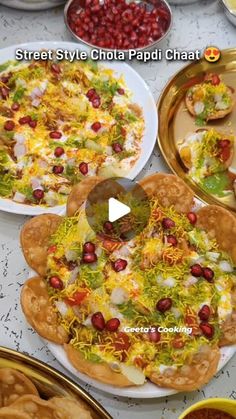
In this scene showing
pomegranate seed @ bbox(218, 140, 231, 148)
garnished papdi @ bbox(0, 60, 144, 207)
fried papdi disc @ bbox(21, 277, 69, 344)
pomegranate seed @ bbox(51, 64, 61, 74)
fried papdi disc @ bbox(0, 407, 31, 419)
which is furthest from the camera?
pomegranate seed @ bbox(51, 64, 61, 74)

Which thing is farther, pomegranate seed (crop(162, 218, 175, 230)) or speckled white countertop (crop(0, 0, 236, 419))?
pomegranate seed (crop(162, 218, 175, 230))

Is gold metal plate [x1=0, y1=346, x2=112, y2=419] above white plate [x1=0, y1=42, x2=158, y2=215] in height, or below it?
below

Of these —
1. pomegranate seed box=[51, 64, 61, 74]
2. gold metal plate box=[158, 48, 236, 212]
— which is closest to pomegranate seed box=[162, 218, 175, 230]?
gold metal plate box=[158, 48, 236, 212]

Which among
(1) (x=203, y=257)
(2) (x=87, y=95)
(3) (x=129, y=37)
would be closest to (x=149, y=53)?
(3) (x=129, y=37)

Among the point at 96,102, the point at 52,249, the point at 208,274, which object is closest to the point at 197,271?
the point at 208,274

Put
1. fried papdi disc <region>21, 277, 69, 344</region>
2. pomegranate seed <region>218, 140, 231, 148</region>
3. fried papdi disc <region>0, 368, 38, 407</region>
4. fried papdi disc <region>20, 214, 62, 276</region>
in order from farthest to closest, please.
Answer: pomegranate seed <region>218, 140, 231, 148</region>, fried papdi disc <region>20, 214, 62, 276</region>, fried papdi disc <region>21, 277, 69, 344</region>, fried papdi disc <region>0, 368, 38, 407</region>

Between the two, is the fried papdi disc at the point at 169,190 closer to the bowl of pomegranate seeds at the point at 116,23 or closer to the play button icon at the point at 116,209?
the play button icon at the point at 116,209

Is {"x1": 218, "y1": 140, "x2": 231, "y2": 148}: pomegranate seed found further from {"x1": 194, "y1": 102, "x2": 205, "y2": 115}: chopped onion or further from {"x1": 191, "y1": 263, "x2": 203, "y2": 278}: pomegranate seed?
{"x1": 191, "y1": 263, "x2": 203, "y2": 278}: pomegranate seed
